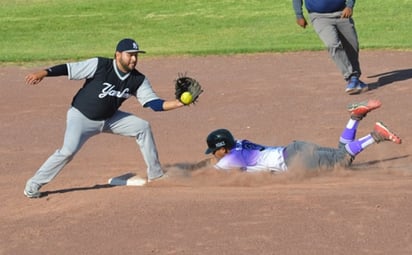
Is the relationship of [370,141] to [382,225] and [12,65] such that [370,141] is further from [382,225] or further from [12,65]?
[12,65]

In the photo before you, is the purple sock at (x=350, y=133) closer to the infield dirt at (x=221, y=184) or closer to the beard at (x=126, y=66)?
the infield dirt at (x=221, y=184)

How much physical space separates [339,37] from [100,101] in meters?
6.16

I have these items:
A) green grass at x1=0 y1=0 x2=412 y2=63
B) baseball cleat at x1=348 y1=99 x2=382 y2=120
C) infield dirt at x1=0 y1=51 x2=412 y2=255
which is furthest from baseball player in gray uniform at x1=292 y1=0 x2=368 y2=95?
baseball cleat at x1=348 y1=99 x2=382 y2=120

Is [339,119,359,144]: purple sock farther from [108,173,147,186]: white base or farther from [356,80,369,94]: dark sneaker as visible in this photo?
[356,80,369,94]: dark sneaker

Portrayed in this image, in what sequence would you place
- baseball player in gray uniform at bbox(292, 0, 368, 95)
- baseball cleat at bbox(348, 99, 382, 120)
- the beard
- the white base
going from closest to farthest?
the beard → the white base → baseball cleat at bbox(348, 99, 382, 120) → baseball player in gray uniform at bbox(292, 0, 368, 95)

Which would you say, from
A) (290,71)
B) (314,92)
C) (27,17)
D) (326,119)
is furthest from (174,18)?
(326,119)

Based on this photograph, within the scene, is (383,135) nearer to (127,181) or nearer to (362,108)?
(362,108)

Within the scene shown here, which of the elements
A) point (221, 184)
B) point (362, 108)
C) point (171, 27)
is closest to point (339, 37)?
point (362, 108)

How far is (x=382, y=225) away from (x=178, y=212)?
1.88 m

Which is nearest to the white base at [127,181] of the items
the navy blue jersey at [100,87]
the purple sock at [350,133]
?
the navy blue jersey at [100,87]

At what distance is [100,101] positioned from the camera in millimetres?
9828

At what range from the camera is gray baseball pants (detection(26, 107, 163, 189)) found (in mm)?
9859

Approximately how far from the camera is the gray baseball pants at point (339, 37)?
1473 centimetres

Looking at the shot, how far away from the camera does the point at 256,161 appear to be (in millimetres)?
10172
